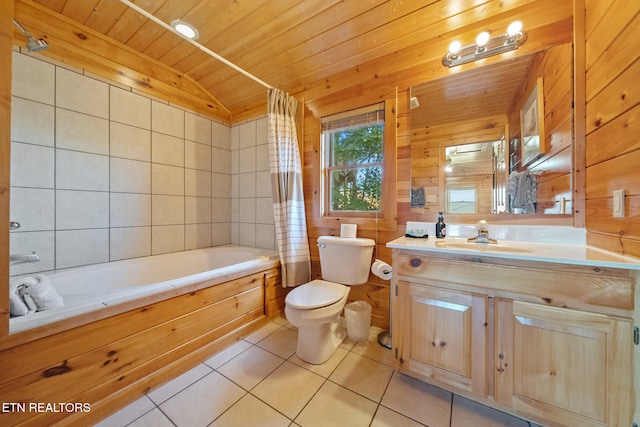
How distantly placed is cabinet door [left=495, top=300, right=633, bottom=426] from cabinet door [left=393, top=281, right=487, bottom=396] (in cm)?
7

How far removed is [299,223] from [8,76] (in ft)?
5.39

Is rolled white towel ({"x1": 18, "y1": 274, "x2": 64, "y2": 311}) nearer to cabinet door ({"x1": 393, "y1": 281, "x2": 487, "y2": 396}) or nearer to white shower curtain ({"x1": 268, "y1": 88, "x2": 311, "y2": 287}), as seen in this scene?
white shower curtain ({"x1": 268, "y1": 88, "x2": 311, "y2": 287})

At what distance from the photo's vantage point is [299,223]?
2.00 metres

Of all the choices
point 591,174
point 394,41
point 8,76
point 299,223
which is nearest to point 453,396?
point 591,174

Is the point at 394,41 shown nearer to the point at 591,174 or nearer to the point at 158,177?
the point at 591,174

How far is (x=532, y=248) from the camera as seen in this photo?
1141 millimetres

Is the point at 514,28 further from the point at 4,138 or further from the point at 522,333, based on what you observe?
the point at 4,138

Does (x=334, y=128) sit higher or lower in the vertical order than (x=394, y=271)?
higher

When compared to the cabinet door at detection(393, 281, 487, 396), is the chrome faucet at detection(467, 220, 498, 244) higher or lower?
higher

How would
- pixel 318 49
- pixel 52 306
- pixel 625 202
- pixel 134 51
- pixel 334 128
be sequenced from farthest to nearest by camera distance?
pixel 334 128 → pixel 134 51 → pixel 318 49 → pixel 52 306 → pixel 625 202

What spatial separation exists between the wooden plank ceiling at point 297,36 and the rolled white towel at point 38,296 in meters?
1.55

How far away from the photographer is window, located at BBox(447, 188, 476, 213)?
4.89 ft

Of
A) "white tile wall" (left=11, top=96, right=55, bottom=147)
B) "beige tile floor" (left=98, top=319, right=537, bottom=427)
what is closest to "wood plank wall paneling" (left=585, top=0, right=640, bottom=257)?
"beige tile floor" (left=98, top=319, right=537, bottom=427)

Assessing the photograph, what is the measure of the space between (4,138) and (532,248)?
2.34m
